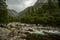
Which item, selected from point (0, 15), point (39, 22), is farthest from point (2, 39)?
point (39, 22)

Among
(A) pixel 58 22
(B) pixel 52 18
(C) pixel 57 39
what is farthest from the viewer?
(B) pixel 52 18

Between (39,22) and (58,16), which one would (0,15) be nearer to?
(58,16)

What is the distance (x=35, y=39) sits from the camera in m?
20.8

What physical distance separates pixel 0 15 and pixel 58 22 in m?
22.5

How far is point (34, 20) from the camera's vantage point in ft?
224

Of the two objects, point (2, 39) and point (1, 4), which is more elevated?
point (1, 4)

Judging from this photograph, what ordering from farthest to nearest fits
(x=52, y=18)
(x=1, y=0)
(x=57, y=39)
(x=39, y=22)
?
(x=39, y=22) → (x=52, y=18) → (x=1, y=0) → (x=57, y=39)

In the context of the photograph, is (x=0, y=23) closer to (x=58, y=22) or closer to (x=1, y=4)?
(x=1, y=4)

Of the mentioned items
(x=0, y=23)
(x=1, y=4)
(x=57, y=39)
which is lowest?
(x=57, y=39)

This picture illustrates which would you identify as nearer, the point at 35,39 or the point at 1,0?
the point at 35,39

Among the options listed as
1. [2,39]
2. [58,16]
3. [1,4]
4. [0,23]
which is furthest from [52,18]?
[2,39]

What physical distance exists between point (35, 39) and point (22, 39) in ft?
5.55

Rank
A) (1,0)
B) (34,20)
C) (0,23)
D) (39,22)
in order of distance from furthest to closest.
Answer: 1. (34,20)
2. (39,22)
3. (0,23)
4. (1,0)

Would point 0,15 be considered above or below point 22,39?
above
